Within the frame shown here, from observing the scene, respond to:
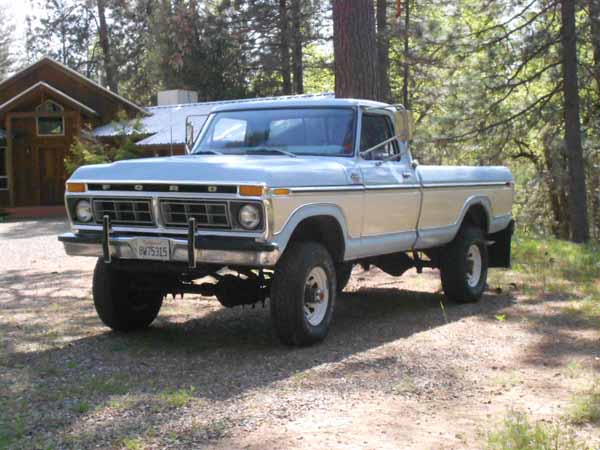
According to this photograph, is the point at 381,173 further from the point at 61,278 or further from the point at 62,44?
the point at 62,44

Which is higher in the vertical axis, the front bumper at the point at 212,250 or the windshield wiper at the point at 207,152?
the windshield wiper at the point at 207,152

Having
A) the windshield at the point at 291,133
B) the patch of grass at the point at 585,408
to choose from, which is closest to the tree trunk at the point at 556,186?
the windshield at the point at 291,133

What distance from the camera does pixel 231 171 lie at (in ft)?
21.6

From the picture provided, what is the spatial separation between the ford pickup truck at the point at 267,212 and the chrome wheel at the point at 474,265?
2.17 ft

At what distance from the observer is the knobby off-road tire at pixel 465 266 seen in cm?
945

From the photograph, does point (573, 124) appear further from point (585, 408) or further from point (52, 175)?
point (52, 175)

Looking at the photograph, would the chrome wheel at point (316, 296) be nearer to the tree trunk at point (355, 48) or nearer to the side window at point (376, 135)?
the side window at point (376, 135)

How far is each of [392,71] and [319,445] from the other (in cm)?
3026

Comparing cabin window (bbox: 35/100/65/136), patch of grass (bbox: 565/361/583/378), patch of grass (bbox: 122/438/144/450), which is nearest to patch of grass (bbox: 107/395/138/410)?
patch of grass (bbox: 122/438/144/450)

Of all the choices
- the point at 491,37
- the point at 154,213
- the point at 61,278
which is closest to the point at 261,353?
the point at 154,213

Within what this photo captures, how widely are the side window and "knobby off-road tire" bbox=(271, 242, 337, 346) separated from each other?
1427mm

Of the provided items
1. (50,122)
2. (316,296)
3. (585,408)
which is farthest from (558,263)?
(50,122)

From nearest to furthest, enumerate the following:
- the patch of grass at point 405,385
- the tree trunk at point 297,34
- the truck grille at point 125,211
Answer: the patch of grass at point 405,385 → the truck grille at point 125,211 → the tree trunk at point 297,34

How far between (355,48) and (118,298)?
230 inches
